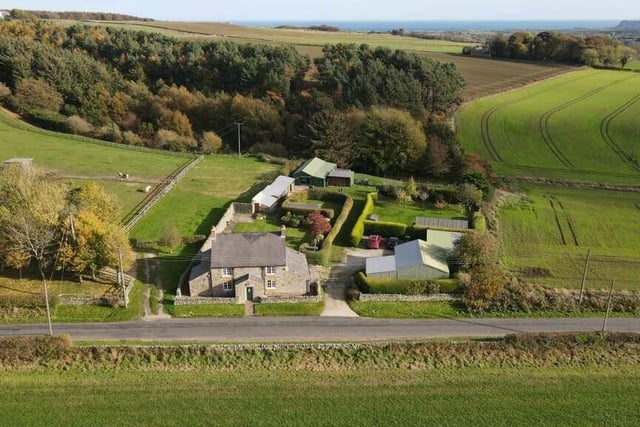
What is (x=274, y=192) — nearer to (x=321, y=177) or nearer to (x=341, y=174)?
(x=321, y=177)

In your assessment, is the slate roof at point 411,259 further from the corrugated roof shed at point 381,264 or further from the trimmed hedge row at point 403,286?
the trimmed hedge row at point 403,286

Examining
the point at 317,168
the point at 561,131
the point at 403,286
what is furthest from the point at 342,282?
the point at 561,131

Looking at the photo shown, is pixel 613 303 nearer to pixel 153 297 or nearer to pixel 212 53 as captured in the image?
pixel 153 297

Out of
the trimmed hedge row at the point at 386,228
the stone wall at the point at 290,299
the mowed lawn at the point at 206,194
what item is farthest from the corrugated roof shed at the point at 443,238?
the mowed lawn at the point at 206,194

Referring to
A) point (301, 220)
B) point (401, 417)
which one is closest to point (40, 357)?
point (401, 417)

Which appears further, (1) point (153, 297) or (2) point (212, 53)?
(2) point (212, 53)

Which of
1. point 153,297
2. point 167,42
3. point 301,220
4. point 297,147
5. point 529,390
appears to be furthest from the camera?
point 167,42

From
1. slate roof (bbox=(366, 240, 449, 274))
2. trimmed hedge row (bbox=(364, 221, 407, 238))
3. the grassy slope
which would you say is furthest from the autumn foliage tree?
the grassy slope
